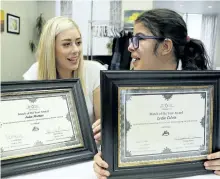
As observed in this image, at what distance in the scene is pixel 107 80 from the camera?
627 millimetres

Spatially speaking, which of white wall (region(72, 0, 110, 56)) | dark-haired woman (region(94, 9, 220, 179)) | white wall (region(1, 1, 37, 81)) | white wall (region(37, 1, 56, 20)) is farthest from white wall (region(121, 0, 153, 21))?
dark-haired woman (region(94, 9, 220, 179))

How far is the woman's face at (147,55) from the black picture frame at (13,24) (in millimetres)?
3432

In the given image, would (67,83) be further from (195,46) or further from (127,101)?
(195,46)

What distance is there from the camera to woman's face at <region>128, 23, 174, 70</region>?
104cm

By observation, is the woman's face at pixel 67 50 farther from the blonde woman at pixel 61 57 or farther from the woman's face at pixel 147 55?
the woman's face at pixel 147 55

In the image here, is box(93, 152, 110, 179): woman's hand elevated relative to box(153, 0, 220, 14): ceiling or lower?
lower

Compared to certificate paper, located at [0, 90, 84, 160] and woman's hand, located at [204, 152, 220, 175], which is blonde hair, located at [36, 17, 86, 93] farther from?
woman's hand, located at [204, 152, 220, 175]

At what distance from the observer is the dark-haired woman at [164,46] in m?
1.05

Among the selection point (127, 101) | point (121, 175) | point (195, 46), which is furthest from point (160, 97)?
point (195, 46)

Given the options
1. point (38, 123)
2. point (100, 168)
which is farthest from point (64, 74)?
point (100, 168)

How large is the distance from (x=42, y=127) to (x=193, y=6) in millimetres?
4619

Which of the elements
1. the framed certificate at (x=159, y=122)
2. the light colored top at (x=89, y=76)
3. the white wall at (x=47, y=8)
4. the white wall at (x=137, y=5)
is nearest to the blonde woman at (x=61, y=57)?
the light colored top at (x=89, y=76)

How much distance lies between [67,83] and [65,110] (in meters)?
0.08

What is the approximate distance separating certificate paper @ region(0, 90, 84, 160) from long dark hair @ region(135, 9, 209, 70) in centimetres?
49
